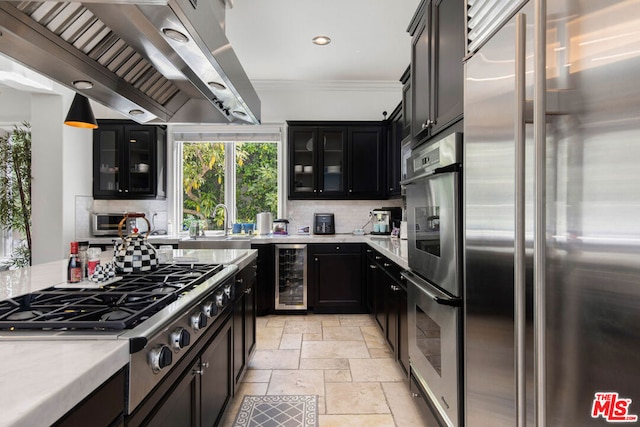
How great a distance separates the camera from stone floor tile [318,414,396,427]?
2117 millimetres

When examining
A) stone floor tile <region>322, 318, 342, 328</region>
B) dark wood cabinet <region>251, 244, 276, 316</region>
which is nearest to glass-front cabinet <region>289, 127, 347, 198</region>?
dark wood cabinet <region>251, 244, 276, 316</region>

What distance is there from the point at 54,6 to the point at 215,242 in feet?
10.8

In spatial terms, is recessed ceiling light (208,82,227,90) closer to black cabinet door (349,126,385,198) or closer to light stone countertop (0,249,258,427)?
light stone countertop (0,249,258,427)

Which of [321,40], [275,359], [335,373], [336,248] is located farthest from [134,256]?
[321,40]

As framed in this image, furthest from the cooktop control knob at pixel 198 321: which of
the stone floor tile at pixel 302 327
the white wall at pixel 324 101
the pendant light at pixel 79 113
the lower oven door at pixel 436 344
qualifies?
the white wall at pixel 324 101

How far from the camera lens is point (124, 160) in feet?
15.3

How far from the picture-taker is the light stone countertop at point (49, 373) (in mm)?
603

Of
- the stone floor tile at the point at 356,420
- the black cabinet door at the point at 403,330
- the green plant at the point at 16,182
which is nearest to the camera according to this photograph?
the stone floor tile at the point at 356,420

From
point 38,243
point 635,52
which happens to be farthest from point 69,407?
point 38,243

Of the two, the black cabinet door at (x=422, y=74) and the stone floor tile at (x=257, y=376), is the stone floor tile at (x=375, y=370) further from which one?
the black cabinet door at (x=422, y=74)

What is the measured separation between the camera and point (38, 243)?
13.8 feet

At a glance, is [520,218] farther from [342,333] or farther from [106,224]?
→ [106,224]

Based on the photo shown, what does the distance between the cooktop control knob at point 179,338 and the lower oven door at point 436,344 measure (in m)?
1.03

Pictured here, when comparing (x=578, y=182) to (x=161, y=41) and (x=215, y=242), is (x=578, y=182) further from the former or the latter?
(x=215, y=242)
